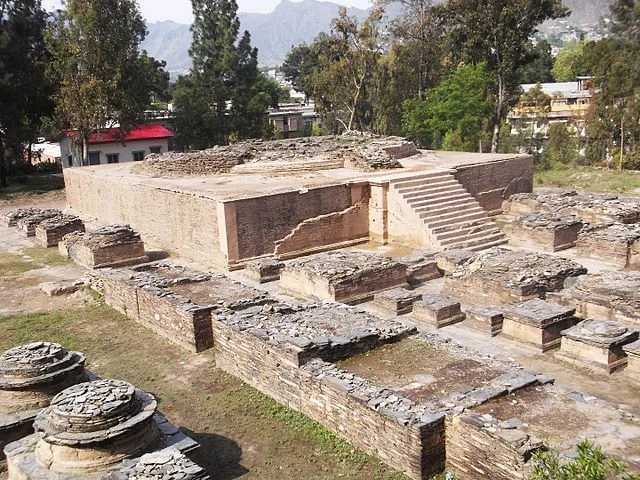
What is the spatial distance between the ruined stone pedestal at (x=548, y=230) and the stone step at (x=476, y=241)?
0.29 meters

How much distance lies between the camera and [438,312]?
948cm

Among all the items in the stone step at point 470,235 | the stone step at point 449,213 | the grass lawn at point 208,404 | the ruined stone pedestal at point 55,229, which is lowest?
the grass lawn at point 208,404

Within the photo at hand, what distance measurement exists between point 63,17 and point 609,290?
21819mm

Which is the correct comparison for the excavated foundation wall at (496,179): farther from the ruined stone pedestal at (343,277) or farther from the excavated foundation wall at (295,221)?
the ruined stone pedestal at (343,277)

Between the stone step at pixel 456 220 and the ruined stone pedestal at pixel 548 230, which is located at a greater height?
the stone step at pixel 456 220

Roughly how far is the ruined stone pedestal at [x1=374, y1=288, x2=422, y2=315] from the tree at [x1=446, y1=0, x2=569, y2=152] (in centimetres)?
1603

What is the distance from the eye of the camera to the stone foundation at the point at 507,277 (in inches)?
395

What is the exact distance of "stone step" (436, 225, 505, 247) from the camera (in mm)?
13477

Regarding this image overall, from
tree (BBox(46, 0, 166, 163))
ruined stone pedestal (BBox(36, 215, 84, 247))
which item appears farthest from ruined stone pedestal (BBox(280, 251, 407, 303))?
tree (BBox(46, 0, 166, 163))

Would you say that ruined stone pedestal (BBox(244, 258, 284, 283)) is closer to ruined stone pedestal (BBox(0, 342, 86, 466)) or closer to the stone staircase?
the stone staircase

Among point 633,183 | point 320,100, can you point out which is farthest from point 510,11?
point 320,100

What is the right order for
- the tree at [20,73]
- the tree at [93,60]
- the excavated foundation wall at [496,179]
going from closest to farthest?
the excavated foundation wall at [496,179] < the tree at [93,60] < the tree at [20,73]

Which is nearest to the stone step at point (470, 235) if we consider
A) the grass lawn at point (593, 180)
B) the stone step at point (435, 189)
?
the stone step at point (435, 189)

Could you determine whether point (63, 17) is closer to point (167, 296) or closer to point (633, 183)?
point (167, 296)
